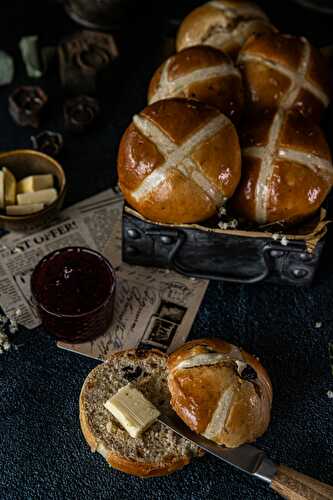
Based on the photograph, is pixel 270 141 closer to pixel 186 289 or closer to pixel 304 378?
pixel 186 289

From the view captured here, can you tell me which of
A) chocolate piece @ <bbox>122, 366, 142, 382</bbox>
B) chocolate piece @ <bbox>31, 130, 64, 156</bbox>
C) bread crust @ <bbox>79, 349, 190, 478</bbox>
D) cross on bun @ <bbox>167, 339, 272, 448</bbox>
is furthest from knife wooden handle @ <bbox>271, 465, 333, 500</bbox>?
chocolate piece @ <bbox>31, 130, 64, 156</bbox>

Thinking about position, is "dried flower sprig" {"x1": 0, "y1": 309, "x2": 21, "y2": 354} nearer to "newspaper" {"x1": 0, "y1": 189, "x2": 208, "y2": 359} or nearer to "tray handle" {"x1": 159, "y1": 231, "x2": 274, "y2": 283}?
"newspaper" {"x1": 0, "y1": 189, "x2": 208, "y2": 359}

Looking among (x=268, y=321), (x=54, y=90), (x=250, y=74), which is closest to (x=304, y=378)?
(x=268, y=321)

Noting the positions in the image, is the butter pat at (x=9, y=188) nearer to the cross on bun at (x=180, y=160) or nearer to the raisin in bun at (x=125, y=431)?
the cross on bun at (x=180, y=160)

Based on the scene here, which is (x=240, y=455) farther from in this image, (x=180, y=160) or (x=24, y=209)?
(x=24, y=209)

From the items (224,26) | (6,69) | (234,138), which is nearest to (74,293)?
(234,138)

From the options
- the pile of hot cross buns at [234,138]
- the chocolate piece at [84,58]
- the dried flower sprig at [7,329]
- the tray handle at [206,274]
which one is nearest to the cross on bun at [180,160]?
the pile of hot cross buns at [234,138]
